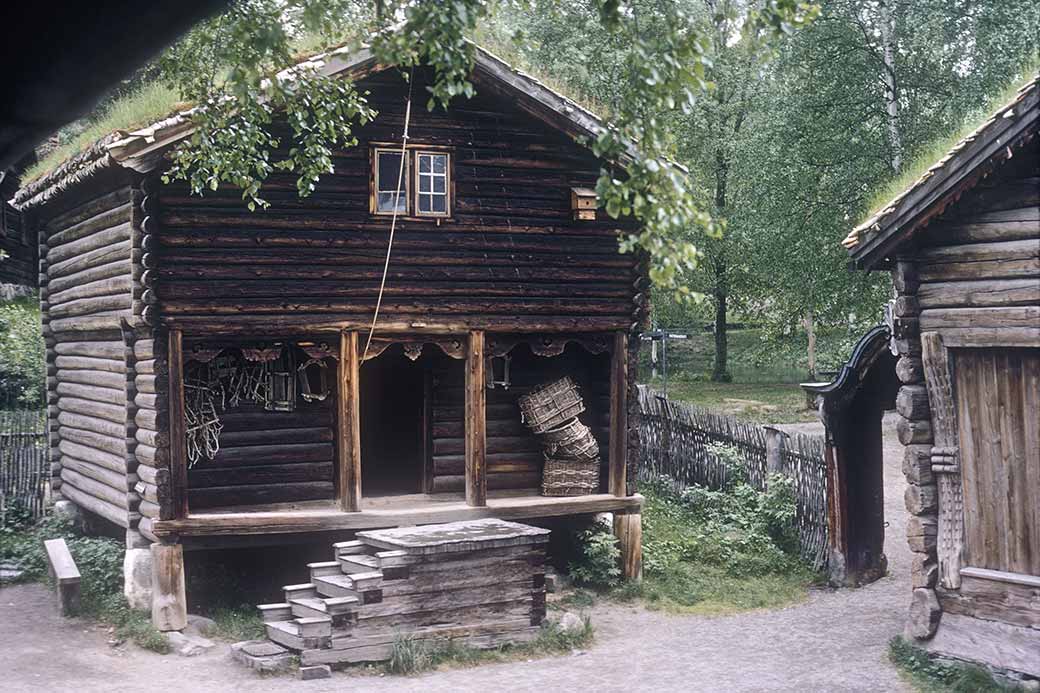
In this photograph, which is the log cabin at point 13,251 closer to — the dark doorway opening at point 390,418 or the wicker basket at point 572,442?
the dark doorway opening at point 390,418

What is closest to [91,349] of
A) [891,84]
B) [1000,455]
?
[1000,455]

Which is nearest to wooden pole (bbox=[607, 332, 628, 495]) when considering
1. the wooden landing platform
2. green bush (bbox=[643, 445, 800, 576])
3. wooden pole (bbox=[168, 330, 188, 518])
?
the wooden landing platform

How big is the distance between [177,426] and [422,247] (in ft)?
11.7

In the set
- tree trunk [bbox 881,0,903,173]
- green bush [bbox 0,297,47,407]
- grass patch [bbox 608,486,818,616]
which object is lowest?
grass patch [bbox 608,486,818,616]

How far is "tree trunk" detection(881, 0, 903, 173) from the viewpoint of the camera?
27.8 m

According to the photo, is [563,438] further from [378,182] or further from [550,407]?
[378,182]

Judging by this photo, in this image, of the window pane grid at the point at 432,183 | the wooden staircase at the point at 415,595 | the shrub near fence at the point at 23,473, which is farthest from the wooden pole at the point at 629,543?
the shrub near fence at the point at 23,473

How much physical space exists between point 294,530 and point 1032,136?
8.88 meters

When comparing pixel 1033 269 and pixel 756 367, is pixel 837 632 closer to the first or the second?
pixel 1033 269

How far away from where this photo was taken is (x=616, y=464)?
50.6ft

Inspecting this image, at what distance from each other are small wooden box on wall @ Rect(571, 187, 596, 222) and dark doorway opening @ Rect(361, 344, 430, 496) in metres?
3.93

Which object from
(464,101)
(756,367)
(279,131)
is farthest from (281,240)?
(756,367)

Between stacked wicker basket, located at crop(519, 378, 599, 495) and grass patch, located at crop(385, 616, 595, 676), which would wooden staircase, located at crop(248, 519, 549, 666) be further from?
stacked wicker basket, located at crop(519, 378, 599, 495)

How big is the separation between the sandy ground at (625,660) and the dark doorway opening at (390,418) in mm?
4373
